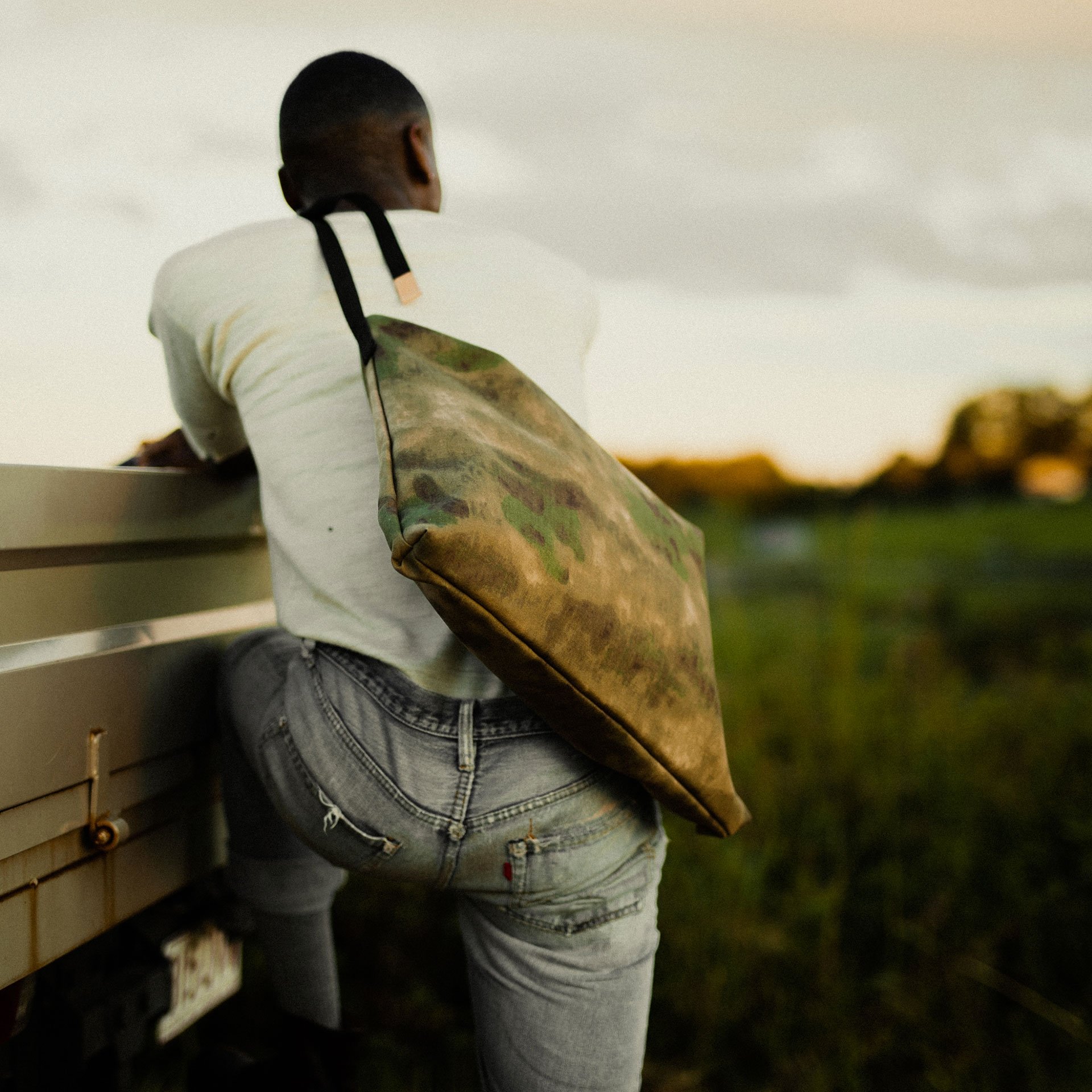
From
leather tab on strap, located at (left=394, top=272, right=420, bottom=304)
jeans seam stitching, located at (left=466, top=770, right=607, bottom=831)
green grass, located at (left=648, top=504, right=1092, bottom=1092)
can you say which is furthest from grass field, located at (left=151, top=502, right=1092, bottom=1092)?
leather tab on strap, located at (left=394, top=272, right=420, bottom=304)

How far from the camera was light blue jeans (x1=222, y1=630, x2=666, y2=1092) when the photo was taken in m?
1.28

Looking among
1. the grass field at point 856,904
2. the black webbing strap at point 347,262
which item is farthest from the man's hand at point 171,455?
the grass field at point 856,904

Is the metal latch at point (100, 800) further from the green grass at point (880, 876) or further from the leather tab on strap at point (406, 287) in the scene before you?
the green grass at point (880, 876)

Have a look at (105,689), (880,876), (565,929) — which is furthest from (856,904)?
(105,689)

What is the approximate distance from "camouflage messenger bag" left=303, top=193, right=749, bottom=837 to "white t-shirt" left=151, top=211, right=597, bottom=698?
0.05m

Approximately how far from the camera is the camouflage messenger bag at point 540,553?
1068 millimetres

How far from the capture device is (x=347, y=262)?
1390 millimetres

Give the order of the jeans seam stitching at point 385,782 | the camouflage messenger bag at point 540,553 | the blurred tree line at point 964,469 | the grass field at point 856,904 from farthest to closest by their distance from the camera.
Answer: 1. the blurred tree line at point 964,469
2. the grass field at point 856,904
3. the jeans seam stitching at point 385,782
4. the camouflage messenger bag at point 540,553

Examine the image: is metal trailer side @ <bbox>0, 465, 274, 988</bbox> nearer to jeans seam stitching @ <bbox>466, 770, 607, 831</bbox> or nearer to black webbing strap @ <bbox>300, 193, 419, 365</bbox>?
black webbing strap @ <bbox>300, 193, 419, 365</bbox>

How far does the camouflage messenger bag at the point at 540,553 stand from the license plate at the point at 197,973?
1.01 m

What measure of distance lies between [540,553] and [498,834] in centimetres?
40

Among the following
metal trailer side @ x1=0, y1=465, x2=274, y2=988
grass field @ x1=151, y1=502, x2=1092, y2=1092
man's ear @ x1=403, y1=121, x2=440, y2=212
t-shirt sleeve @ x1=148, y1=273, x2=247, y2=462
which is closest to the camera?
metal trailer side @ x1=0, y1=465, x2=274, y2=988

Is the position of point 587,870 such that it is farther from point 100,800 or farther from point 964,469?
point 964,469

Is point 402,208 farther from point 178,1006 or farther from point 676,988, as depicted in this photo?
point 676,988
